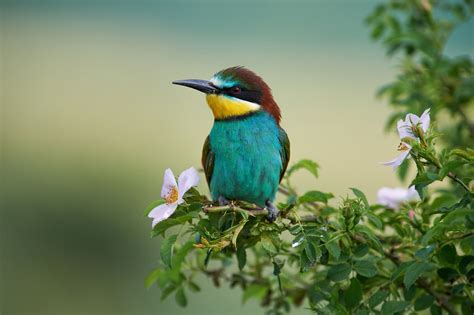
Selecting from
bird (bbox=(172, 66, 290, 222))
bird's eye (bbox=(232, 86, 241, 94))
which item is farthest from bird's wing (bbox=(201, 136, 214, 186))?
bird's eye (bbox=(232, 86, 241, 94))

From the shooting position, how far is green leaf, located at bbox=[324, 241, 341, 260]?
58.5 inches

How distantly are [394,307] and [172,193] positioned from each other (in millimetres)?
452

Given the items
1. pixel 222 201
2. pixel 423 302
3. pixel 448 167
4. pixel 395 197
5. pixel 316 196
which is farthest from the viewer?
pixel 222 201

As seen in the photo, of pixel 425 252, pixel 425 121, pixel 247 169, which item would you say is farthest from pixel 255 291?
pixel 425 121

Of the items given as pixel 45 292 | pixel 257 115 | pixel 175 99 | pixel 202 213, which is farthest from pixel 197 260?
pixel 175 99

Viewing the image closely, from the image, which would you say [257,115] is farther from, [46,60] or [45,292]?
[46,60]

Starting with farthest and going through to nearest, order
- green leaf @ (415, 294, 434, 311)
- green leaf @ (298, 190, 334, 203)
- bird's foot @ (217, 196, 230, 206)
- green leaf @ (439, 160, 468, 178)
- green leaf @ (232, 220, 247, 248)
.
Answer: bird's foot @ (217, 196, 230, 206), green leaf @ (298, 190, 334, 203), green leaf @ (415, 294, 434, 311), green leaf @ (232, 220, 247, 248), green leaf @ (439, 160, 468, 178)

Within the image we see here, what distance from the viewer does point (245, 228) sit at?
5.15 feet

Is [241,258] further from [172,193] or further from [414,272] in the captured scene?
[414,272]

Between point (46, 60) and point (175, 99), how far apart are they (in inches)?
53.1

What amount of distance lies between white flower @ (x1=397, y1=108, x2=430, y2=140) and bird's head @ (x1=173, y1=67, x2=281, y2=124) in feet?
2.22

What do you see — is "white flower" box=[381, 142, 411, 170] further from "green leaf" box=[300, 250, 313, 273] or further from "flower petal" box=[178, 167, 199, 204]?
"flower petal" box=[178, 167, 199, 204]

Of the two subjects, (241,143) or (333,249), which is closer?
(333,249)

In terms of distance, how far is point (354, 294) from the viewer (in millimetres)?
1517
